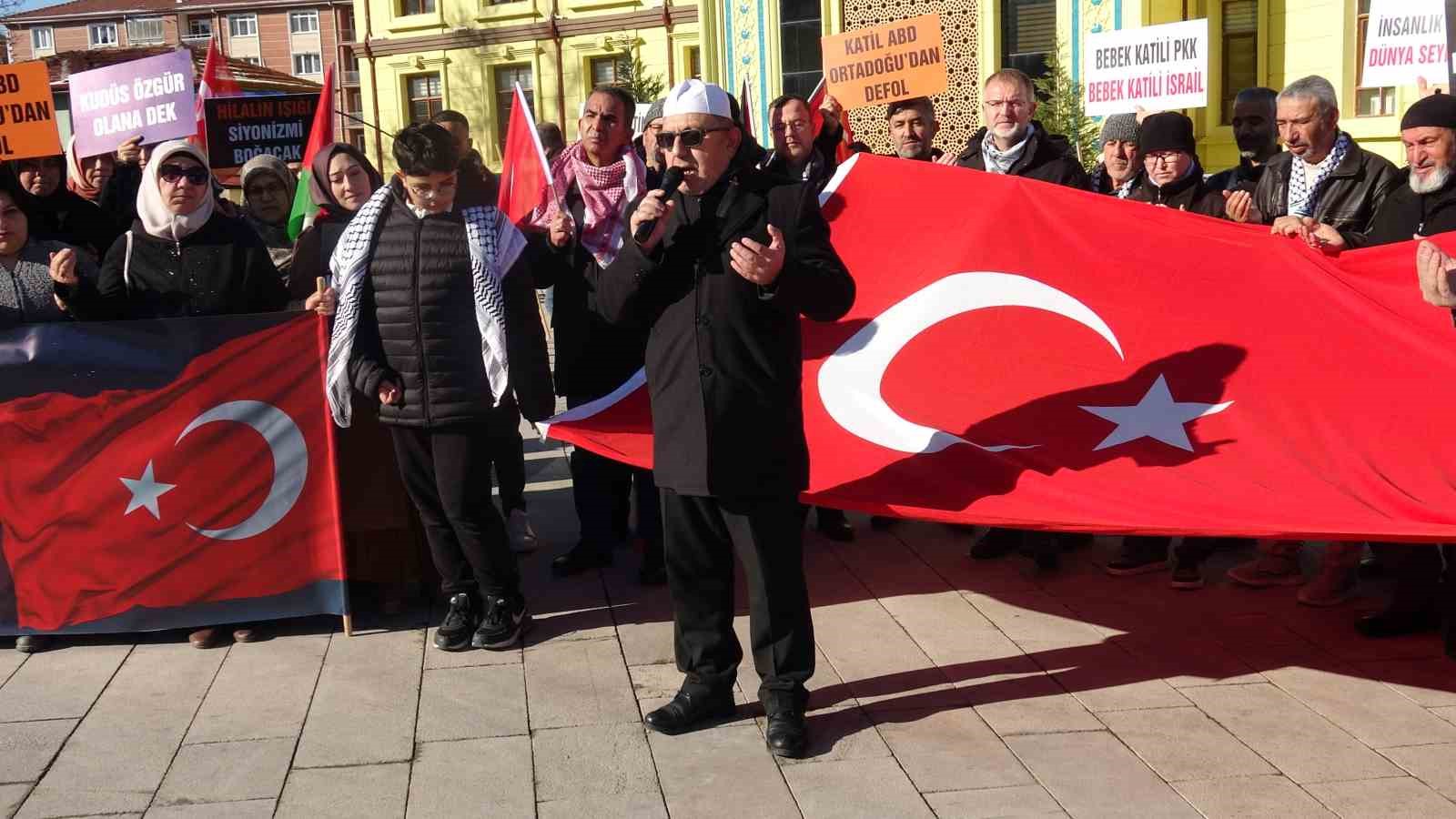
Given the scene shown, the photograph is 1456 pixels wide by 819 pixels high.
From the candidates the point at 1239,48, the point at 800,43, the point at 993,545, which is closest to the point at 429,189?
the point at 993,545

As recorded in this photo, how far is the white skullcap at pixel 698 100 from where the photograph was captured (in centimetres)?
458

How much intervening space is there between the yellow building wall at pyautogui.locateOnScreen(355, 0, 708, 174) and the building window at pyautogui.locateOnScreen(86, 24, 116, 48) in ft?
172

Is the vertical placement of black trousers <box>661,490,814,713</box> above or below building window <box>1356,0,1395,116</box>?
below

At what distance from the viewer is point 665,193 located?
4.69 meters

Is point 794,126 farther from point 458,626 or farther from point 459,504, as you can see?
point 458,626

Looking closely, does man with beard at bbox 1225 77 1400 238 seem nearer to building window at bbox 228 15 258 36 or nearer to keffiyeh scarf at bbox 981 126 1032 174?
keffiyeh scarf at bbox 981 126 1032 174

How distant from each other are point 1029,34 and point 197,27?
7038cm

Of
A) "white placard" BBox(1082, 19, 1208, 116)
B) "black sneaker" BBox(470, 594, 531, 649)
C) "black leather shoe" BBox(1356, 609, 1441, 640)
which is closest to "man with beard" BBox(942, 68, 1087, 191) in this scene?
"white placard" BBox(1082, 19, 1208, 116)

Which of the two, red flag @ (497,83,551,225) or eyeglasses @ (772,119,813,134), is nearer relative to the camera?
red flag @ (497,83,551,225)

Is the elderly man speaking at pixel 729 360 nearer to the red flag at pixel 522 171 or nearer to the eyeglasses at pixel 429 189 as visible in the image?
the eyeglasses at pixel 429 189

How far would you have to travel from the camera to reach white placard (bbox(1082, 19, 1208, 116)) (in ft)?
28.3

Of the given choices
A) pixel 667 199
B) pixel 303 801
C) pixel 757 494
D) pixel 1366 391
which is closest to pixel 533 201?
pixel 667 199

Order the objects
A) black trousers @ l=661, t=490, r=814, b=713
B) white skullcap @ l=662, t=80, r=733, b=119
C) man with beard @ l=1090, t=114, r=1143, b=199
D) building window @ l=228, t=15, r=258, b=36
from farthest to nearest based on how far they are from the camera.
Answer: building window @ l=228, t=15, r=258, b=36
man with beard @ l=1090, t=114, r=1143, b=199
black trousers @ l=661, t=490, r=814, b=713
white skullcap @ l=662, t=80, r=733, b=119

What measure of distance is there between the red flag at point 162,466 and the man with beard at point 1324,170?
3.86 meters
